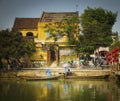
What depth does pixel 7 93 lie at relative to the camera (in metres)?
17.5

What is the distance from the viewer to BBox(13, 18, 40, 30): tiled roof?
103 ft

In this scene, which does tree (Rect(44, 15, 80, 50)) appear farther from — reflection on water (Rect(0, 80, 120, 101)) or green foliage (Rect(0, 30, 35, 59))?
reflection on water (Rect(0, 80, 120, 101))

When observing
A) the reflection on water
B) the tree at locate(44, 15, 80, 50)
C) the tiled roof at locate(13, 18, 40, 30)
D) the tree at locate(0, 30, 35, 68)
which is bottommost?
the reflection on water

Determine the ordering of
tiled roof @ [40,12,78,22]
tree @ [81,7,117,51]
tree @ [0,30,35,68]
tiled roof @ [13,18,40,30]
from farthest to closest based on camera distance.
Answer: tiled roof @ [13,18,40,30] < tiled roof @ [40,12,78,22] < tree @ [81,7,117,51] < tree @ [0,30,35,68]

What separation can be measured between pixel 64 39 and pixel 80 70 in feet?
15.2

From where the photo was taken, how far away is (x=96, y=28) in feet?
87.8

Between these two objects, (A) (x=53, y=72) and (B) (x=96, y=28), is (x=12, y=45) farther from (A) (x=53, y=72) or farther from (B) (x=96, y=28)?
(B) (x=96, y=28)

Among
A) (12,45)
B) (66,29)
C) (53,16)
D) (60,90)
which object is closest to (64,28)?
(66,29)

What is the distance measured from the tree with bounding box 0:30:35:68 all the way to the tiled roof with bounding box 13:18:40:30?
20.3 feet

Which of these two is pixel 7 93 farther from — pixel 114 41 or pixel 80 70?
pixel 114 41

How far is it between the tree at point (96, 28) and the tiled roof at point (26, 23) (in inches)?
185

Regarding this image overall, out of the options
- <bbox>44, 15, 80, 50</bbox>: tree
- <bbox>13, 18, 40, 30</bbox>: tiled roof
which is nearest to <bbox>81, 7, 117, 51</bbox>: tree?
<bbox>44, 15, 80, 50</bbox>: tree

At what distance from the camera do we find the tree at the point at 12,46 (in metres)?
24.3

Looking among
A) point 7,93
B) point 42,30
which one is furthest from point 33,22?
point 7,93
